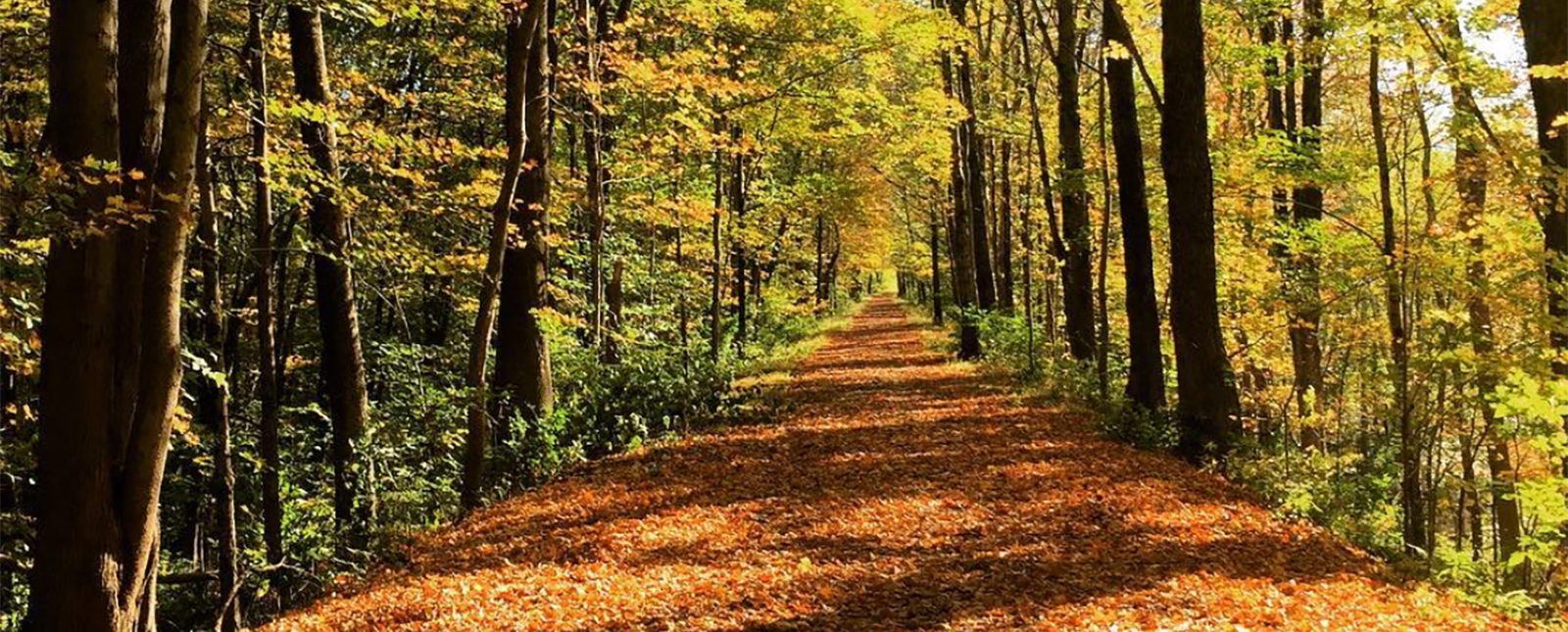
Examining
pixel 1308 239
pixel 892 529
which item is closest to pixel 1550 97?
pixel 1308 239

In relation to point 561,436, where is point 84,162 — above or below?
above

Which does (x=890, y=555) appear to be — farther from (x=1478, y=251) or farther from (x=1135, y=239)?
(x=1478, y=251)

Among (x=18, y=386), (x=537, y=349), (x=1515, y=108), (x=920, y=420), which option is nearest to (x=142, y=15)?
(x=537, y=349)

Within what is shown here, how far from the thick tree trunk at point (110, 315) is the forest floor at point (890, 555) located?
1952 mm

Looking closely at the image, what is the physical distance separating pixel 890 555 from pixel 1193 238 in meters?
5.14

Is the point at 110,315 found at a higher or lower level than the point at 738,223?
lower

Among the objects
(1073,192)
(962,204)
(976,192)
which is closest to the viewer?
(1073,192)

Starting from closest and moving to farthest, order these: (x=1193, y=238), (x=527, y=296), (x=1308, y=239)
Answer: (x=1193, y=238)
(x=527, y=296)
(x=1308, y=239)

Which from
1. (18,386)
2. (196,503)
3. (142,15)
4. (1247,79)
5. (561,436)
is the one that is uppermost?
(1247,79)

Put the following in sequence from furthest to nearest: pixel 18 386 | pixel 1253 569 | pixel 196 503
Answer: pixel 196 503 → pixel 18 386 → pixel 1253 569

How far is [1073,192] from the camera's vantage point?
14.7m

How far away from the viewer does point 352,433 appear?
30.7 feet

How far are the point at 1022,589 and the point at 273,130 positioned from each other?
25.0 feet

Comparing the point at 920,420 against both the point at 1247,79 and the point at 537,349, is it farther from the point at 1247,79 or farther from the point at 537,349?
the point at 1247,79
